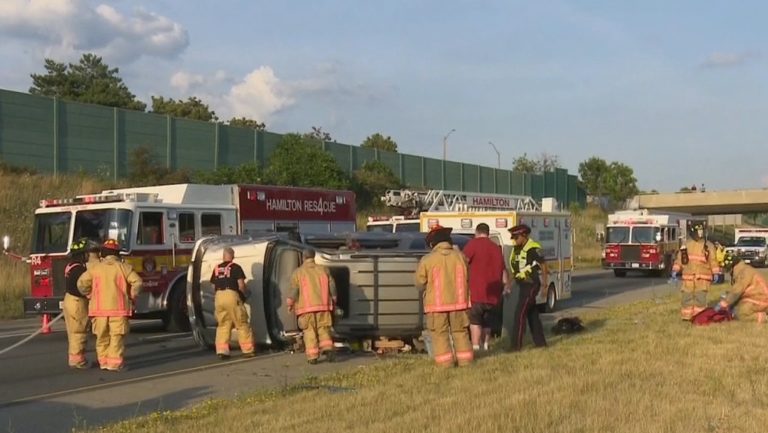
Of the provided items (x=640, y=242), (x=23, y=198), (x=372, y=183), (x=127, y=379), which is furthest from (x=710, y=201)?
(x=127, y=379)

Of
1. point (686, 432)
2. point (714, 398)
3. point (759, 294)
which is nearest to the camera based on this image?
point (686, 432)

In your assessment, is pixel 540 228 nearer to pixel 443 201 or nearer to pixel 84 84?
pixel 443 201

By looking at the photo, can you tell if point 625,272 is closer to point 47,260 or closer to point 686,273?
point 686,273

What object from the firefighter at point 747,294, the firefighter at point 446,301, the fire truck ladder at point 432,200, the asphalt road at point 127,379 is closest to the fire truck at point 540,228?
the fire truck ladder at point 432,200

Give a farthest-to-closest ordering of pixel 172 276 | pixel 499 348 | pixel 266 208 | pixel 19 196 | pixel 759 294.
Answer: pixel 19 196
pixel 266 208
pixel 172 276
pixel 759 294
pixel 499 348

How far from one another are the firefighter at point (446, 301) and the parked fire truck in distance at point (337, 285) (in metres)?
2.06

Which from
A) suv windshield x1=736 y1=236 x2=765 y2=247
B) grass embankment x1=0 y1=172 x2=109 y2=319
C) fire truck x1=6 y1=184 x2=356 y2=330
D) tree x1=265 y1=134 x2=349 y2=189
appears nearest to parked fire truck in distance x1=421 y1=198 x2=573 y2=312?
fire truck x1=6 y1=184 x2=356 y2=330

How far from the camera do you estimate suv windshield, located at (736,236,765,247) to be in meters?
46.0

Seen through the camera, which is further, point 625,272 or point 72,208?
point 625,272

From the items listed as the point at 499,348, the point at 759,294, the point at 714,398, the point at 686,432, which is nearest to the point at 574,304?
the point at 759,294

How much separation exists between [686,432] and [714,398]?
60.8 inches

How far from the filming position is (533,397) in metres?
8.16

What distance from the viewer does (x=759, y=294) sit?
14812mm

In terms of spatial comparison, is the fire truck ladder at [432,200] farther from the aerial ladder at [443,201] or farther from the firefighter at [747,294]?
the firefighter at [747,294]
